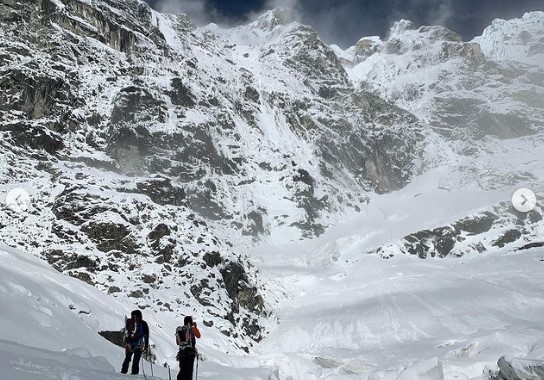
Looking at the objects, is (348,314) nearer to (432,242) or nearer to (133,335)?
(432,242)

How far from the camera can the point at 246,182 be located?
116m

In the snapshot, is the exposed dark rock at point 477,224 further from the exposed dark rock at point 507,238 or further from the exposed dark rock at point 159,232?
the exposed dark rock at point 159,232

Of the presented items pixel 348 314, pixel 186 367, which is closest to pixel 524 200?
pixel 348 314

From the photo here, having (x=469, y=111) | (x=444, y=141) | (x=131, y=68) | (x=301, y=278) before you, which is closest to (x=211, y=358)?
(x=301, y=278)

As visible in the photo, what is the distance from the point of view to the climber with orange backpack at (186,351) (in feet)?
38.6

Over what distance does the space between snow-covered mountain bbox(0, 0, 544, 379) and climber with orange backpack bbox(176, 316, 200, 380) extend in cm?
619

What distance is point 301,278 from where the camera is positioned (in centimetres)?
8638

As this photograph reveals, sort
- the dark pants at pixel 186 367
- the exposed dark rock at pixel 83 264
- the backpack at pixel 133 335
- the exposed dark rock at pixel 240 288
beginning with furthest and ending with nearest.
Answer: the exposed dark rock at pixel 240 288 → the exposed dark rock at pixel 83 264 → the backpack at pixel 133 335 → the dark pants at pixel 186 367

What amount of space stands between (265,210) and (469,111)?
120 meters

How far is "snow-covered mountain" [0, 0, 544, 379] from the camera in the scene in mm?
52094

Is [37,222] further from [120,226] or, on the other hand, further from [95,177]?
[95,177]

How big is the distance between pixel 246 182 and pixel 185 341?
105 m

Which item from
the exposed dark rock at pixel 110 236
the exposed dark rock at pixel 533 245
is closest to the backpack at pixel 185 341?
the exposed dark rock at pixel 110 236

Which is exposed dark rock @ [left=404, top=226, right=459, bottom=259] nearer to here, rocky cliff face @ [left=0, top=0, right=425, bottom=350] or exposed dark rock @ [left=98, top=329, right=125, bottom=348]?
rocky cliff face @ [left=0, top=0, right=425, bottom=350]
